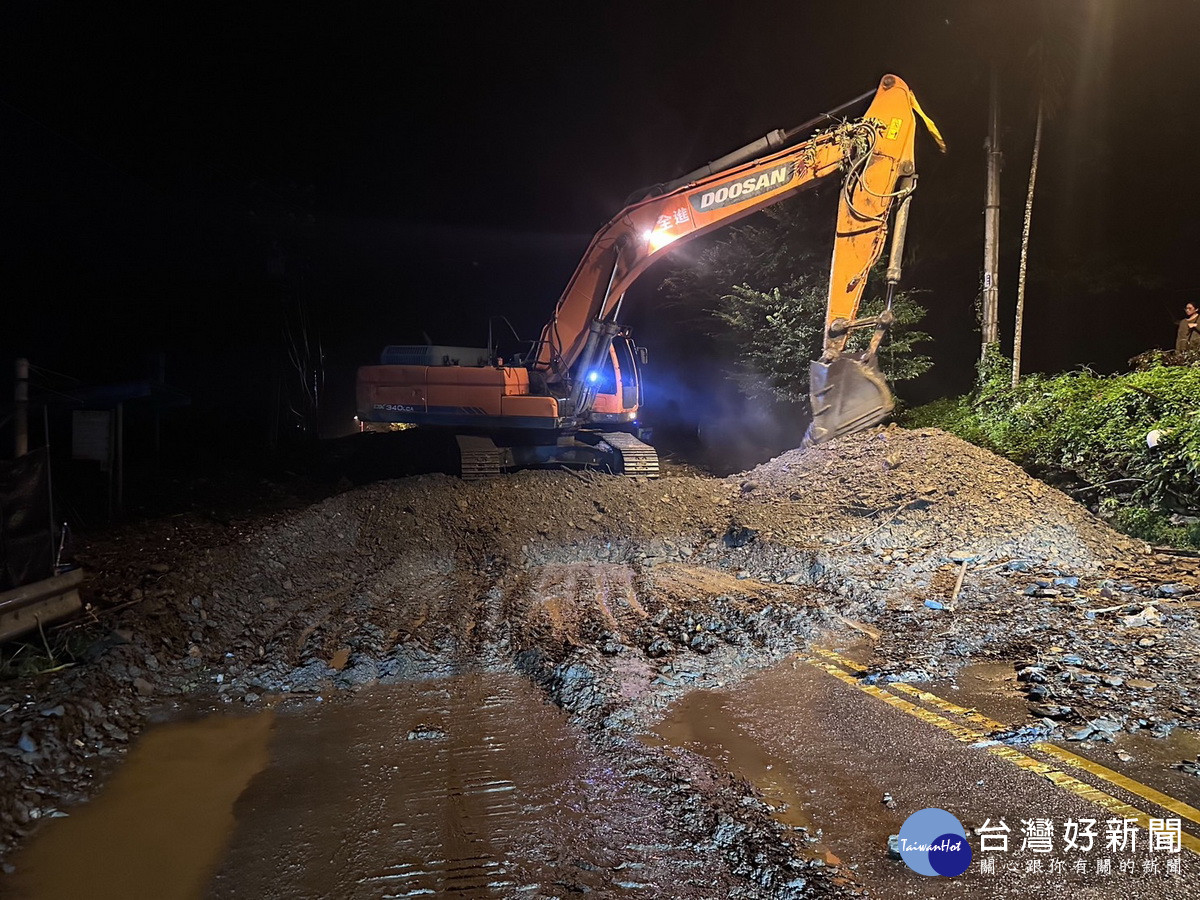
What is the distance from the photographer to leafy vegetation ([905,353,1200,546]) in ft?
23.3

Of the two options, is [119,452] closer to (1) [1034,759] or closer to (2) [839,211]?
(1) [1034,759]

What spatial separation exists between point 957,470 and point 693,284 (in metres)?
9.46

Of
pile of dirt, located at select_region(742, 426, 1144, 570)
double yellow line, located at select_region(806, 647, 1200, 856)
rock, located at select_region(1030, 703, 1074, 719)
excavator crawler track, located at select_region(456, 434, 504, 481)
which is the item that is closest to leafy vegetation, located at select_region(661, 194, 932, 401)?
pile of dirt, located at select_region(742, 426, 1144, 570)

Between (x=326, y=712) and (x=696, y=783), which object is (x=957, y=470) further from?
(x=326, y=712)

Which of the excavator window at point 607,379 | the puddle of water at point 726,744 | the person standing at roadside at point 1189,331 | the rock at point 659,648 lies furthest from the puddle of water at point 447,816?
the person standing at roadside at point 1189,331

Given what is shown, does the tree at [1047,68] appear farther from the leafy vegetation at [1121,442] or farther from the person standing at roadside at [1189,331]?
the leafy vegetation at [1121,442]

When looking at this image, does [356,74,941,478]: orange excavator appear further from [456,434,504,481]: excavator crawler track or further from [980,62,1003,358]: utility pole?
[980,62,1003,358]: utility pole

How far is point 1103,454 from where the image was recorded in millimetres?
7918

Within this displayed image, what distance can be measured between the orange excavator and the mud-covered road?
198cm

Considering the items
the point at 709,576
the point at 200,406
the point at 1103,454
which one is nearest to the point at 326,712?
the point at 709,576

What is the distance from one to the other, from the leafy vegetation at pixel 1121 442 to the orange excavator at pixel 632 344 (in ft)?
5.70

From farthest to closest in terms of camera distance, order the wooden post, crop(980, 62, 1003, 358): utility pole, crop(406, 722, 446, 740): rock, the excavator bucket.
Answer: crop(980, 62, 1003, 358): utility pole → the excavator bucket → the wooden post → crop(406, 722, 446, 740): rock

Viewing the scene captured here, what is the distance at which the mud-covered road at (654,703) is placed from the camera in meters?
2.84

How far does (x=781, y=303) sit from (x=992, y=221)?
3.57 m
